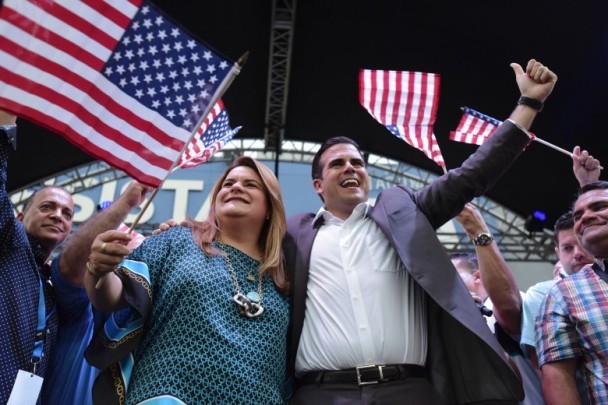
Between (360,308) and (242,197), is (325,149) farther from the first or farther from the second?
(360,308)

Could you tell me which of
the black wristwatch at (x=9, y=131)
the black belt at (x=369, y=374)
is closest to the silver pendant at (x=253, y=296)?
the black belt at (x=369, y=374)

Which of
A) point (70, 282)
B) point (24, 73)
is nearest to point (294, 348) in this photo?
point (70, 282)

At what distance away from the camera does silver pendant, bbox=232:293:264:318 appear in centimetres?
188

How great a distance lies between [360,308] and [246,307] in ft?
1.27

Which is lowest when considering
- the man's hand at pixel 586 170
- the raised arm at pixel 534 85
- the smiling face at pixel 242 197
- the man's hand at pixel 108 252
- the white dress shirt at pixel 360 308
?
the white dress shirt at pixel 360 308

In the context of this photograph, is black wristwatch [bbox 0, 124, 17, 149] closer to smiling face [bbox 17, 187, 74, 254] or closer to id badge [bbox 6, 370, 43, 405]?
smiling face [bbox 17, 187, 74, 254]

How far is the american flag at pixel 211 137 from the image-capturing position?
10.9ft

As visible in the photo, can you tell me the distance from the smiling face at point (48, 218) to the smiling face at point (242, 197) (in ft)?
2.59

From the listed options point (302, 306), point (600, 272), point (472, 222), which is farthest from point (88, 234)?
point (600, 272)

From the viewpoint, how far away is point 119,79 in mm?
1869

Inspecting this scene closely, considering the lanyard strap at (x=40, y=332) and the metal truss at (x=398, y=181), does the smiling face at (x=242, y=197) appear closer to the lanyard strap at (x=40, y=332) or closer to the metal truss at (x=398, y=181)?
the lanyard strap at (x=40, y=332)

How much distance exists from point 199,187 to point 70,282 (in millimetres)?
10462

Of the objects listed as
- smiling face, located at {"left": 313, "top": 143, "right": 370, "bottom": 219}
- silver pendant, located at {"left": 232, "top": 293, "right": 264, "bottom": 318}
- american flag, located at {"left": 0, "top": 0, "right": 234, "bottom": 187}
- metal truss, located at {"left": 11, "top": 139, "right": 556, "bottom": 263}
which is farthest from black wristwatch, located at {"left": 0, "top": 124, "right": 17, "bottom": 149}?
metal truss, located at {"left": 11, "top": 139, "right": 556, "bottom": 263}

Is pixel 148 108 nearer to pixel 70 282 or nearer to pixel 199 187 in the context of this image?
pixel 70 282
